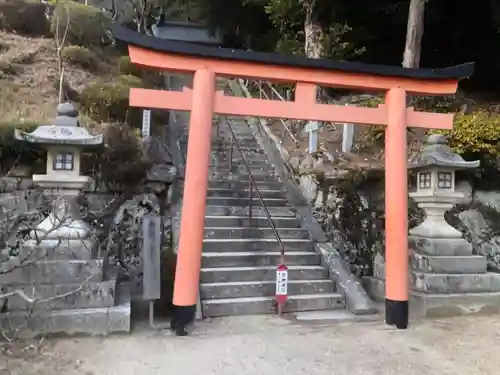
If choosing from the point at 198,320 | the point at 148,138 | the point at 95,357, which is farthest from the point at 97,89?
the point at 95,357

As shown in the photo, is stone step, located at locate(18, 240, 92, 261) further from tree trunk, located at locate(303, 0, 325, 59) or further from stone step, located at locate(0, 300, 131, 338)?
tree trunk, located at locate(303, 0, 325, 59)

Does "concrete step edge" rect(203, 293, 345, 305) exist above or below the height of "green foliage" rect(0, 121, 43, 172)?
below

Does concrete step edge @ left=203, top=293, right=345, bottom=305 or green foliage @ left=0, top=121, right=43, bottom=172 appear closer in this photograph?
concrete step edge @ left=203, top=293, right=345, bottom=305

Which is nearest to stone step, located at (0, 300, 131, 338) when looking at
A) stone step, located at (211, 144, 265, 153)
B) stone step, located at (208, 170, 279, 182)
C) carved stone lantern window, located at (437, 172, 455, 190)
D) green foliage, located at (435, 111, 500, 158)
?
stone step, located at (208, 170, 279, 182)

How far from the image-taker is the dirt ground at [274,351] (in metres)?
4.37

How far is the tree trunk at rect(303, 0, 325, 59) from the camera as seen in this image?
1207cm

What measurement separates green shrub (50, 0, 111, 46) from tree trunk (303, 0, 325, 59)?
7329 millimetres

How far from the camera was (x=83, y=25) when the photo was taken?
15.2 meters

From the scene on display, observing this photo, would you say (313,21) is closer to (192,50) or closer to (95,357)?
(192,50)

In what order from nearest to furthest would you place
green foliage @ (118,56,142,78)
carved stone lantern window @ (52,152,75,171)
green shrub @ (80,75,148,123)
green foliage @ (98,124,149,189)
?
carved stone lantern window @ (52,152,75,171) → green foliage @ (98,124,149,189) → green shrub @ (80,75,148,123) → green foliage @ (118,56,142,78)

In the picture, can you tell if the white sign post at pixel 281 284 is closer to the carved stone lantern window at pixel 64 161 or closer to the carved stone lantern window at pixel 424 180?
the carved stone lantern window at pixel 424 180

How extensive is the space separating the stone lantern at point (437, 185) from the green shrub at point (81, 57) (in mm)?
10715

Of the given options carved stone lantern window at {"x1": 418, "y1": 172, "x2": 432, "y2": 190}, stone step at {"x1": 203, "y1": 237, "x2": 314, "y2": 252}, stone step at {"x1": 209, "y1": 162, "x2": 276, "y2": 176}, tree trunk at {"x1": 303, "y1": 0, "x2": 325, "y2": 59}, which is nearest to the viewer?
carved stone lantern window at {"x1": 418, "y1": 172, "x2": 432, "y2": 190}

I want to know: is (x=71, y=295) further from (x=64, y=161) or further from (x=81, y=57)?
(x=81, y=57)
